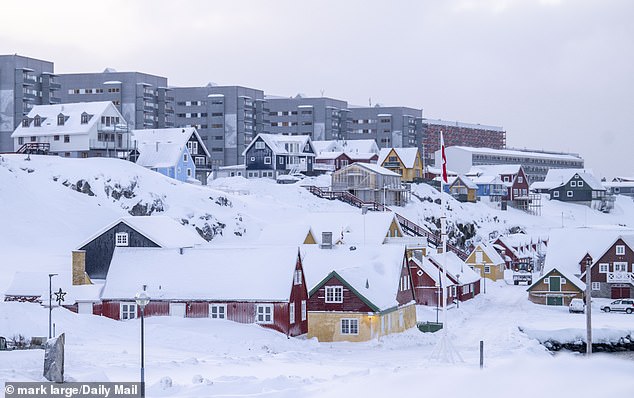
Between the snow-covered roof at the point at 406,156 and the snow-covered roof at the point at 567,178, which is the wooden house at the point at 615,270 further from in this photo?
the snow-covered roof at the point at 567,178

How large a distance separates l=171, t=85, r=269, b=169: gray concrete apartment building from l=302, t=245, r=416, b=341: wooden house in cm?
10416

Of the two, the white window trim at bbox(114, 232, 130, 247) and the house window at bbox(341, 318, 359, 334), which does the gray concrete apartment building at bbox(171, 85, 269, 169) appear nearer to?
the white window trim at bbox(114, 232, 130, 247)

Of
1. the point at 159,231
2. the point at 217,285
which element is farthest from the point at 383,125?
the point at 217,285

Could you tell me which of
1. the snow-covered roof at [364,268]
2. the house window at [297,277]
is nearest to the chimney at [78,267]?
the house window at [297,277]

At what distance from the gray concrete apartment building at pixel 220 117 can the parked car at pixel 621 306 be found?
97636 mm

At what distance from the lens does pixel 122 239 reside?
56375mm

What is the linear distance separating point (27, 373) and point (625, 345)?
39984 millimetres

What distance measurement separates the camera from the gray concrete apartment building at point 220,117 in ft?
524

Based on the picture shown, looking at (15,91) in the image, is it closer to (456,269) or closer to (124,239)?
(456,269)

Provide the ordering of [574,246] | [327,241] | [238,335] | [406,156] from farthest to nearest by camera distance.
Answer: [406,156], [574,246], [327,241], [238,335]

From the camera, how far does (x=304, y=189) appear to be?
10575 centimetres

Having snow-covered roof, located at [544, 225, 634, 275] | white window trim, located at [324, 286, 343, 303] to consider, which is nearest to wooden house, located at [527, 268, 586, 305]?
snow-covered roof, located at [544, 225, 634, 275]

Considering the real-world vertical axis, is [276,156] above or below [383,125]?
below

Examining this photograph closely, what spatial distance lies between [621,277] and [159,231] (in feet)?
134
